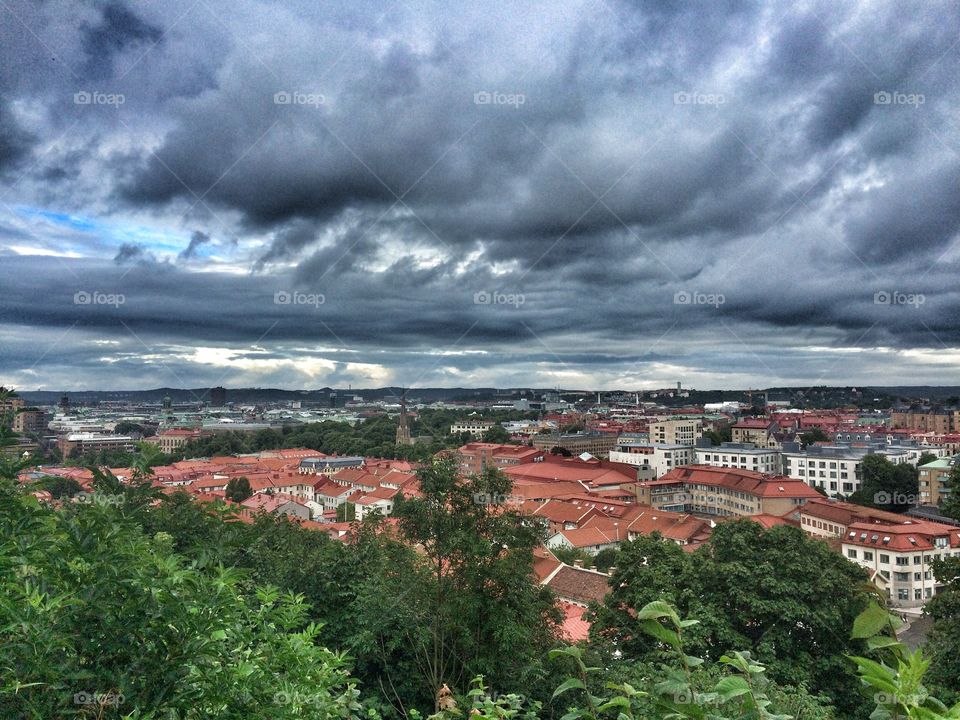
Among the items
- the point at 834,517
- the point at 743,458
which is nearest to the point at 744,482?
the point at 834,517

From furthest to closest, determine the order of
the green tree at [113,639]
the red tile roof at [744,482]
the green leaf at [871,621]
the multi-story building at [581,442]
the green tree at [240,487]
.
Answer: the multi-story building at [581,442]
the red tile roof at [744,482]
the green tree at [240,487]
the green tree at [113,639]
the green leaf at [871,621]

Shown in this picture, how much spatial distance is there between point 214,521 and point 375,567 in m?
6.10

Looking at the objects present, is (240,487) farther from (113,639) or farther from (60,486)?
(113,639)

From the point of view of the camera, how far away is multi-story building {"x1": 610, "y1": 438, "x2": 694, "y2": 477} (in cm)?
4578

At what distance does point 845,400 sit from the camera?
62125 millimetres

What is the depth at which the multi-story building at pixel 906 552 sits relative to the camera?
20.3 metres

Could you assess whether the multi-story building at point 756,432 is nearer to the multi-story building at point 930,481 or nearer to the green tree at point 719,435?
the green tree at point 719,435

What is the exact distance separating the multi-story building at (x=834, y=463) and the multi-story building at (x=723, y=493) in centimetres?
537

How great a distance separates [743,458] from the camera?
42.7m

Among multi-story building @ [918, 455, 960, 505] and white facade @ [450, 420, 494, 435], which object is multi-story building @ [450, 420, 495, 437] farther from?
multi-story building @ [918, 455, 960, 505]

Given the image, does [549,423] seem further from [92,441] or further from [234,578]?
[234,578]

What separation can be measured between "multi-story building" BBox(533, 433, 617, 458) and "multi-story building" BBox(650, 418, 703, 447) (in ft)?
12.5

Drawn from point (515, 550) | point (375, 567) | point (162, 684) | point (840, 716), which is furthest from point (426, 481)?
point (840, 716)

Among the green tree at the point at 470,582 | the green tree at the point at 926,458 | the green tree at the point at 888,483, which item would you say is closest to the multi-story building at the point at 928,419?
the green tree at the point at 926,458
